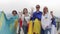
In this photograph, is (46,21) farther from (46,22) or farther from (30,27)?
(30,27)

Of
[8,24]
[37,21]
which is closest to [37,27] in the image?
[37,21]

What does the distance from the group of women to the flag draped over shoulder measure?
0.9 inches

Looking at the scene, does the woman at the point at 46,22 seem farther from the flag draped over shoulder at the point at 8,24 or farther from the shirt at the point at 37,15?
the flag draped over shoulder at the point at 8,24

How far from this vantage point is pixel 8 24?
2131mm

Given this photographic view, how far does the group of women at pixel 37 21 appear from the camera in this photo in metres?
2.10

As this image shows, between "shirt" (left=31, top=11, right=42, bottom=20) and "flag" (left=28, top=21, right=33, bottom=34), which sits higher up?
"shirt" (left=31, top=11, right=42, bottom=20)

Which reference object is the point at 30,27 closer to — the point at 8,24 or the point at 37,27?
Answer: the point at 37,27

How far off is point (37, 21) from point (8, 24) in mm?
226

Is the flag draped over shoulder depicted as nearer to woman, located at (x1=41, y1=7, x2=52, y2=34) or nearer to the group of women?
the group of women

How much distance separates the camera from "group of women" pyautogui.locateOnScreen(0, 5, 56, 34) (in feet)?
6.89

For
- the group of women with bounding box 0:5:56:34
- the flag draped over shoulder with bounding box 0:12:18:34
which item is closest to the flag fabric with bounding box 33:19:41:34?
the group of women with bounding box 0:5:56:34

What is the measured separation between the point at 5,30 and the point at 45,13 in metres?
0.34

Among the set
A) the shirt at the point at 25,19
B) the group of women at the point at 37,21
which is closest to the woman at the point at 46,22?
the group of women at the point at 37,21

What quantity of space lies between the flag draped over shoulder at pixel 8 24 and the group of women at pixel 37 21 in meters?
0.02
